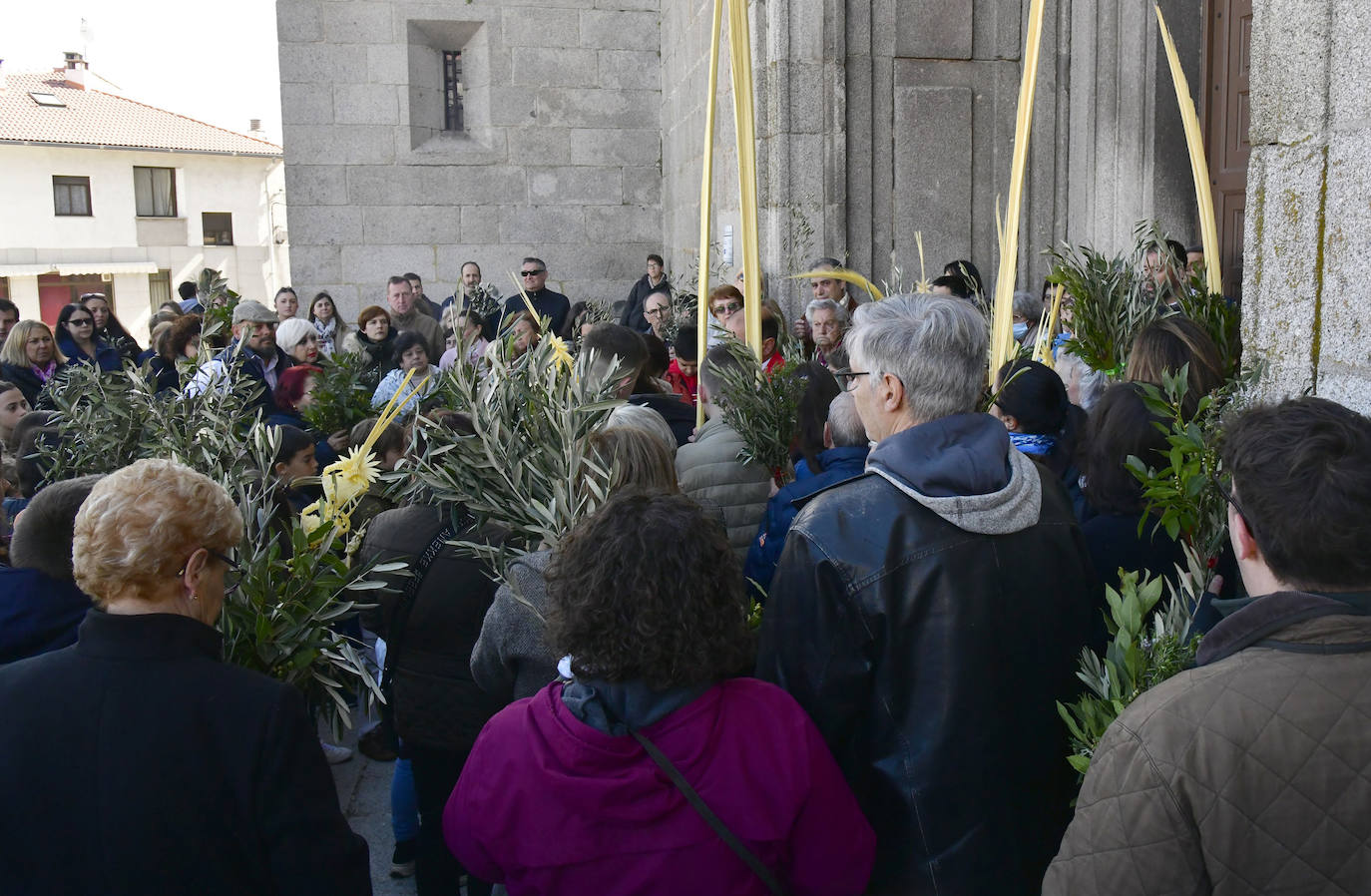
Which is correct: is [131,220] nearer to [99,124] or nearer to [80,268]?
[80,268]

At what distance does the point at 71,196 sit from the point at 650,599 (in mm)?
38179

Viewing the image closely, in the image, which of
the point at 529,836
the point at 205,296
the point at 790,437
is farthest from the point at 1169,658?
the point at 205,296

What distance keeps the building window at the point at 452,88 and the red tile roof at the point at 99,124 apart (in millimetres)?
25870

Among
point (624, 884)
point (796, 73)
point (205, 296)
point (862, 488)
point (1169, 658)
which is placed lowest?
point (624, 884)

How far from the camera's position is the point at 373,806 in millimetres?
4133

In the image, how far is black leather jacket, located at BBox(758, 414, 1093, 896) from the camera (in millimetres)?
2000

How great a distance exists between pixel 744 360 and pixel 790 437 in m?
0.30

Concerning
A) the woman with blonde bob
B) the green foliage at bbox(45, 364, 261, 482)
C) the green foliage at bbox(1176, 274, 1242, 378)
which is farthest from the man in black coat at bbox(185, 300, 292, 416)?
the green foliage at bbox(1176, 274, 1242, 378)

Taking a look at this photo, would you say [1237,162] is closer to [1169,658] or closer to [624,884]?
[1169,658]

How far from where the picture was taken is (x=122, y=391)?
4.48 metres

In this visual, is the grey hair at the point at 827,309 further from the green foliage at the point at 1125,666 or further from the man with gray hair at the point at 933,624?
the green foliage at the point at 1125,666

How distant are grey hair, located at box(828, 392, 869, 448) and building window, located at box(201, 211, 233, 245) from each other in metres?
36.7

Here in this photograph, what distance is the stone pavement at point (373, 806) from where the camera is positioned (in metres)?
3.64

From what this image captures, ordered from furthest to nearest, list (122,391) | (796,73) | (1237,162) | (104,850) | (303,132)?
(303,132)
(796,73)
(1237,162)
(122,391)
(104,850)
